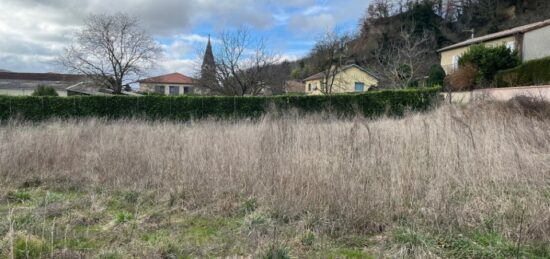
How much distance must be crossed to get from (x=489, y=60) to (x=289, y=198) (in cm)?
1947

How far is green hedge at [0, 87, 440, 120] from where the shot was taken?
14.9m

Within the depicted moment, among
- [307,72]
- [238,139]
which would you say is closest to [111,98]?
[238,139]

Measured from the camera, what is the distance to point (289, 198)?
3.77m

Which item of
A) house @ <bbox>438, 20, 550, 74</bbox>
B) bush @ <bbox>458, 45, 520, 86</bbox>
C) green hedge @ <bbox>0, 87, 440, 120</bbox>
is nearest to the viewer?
green hedge @ <bbox>0, 87, 440, 120</bbox>

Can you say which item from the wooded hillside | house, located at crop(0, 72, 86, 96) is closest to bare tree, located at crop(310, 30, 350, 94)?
the wooded hillside

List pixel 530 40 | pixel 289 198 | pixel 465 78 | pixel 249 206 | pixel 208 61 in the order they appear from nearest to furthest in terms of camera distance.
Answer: pixel 289 198 < pixel 249 206 < pixel 465 78 < pixel 530 40 < pixel 208 61

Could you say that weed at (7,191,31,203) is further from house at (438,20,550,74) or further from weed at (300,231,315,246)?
house at (438,20,550,74)

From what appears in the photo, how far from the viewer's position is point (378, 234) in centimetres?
315

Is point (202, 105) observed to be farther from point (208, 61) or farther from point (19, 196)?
point (208, 61)

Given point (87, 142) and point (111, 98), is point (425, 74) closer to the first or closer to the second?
point (111, 98)

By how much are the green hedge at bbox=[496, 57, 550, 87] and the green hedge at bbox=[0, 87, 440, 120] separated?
440cm

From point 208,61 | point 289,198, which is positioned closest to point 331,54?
point 208,61

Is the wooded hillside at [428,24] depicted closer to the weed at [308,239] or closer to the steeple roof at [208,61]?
the steeple roof at [208,61]

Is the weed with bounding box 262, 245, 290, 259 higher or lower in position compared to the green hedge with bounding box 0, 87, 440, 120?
lower
